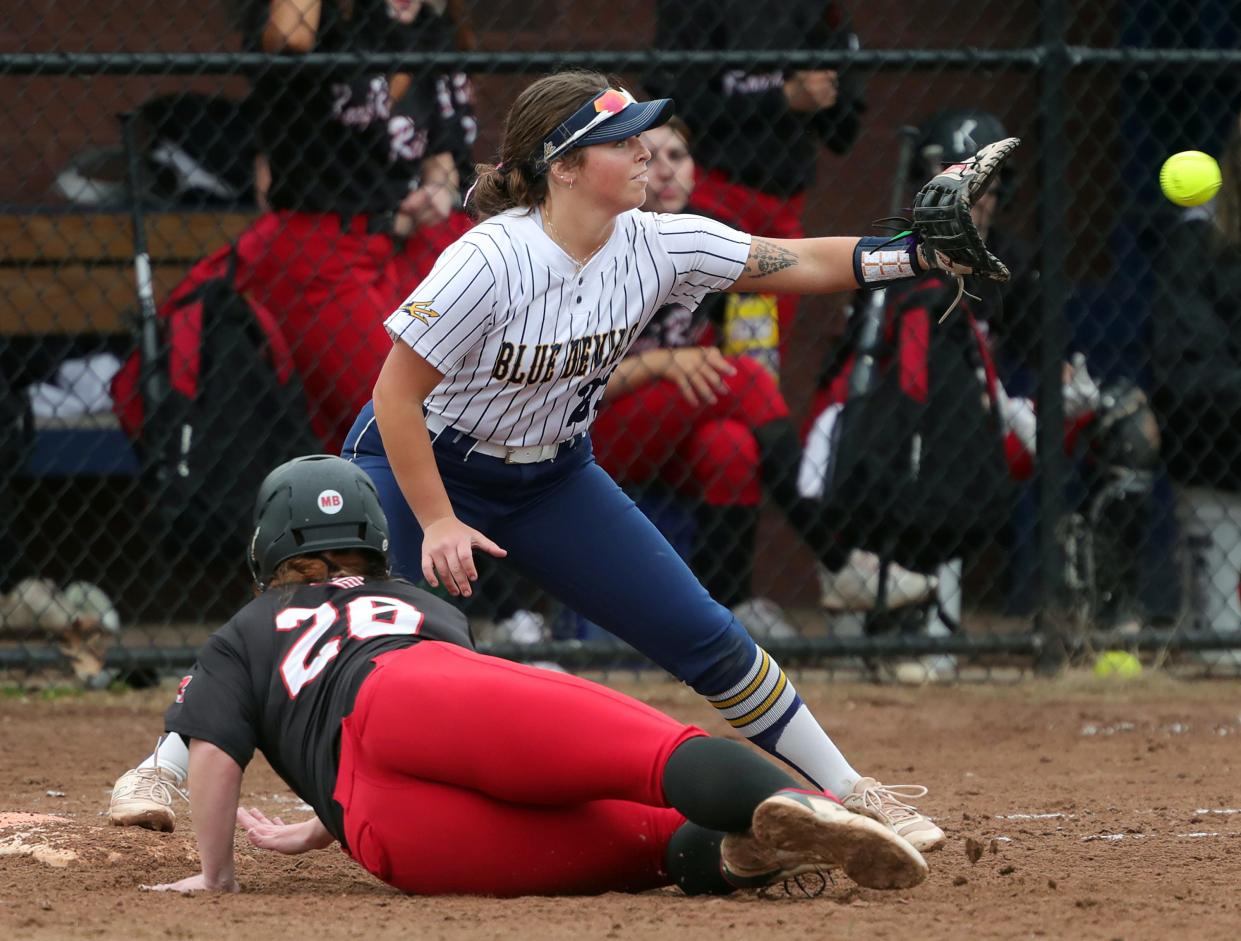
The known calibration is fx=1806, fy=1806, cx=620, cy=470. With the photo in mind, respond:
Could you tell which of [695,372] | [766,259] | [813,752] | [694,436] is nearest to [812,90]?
[695,372]

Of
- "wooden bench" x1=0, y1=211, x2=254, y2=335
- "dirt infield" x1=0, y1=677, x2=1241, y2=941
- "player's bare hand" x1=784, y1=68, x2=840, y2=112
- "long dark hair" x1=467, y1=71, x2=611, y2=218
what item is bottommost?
"dirt infield" x1=0, y1=677, x2=1241, y2=941

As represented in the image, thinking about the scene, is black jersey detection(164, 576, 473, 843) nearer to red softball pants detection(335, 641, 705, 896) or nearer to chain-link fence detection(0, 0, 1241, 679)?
red softball pants detection(335, 641, 705, 896)

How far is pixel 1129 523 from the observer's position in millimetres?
6520

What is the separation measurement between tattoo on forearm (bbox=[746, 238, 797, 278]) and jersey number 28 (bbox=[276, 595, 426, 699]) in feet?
3.50

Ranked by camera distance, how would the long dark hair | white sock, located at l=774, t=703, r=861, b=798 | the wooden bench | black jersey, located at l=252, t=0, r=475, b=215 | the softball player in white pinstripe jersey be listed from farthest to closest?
the wooden bench → black jersey, located at l=252, t=0, r=475, b=215 → white sock, located at l=774, t=703, r=861, b=798 → the long dark hair → the softball player in white pinstripe jersey

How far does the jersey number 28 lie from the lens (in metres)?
3.05

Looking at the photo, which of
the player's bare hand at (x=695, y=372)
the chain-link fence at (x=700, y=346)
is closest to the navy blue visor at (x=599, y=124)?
the player's bare hand at (x=695, y=372)

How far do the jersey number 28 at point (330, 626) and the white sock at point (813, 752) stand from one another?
0.89m

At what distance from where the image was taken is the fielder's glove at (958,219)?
3391 mm

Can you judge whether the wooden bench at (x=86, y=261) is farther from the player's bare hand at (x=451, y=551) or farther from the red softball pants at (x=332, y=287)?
the player's bare hand at (x=451, y=551)

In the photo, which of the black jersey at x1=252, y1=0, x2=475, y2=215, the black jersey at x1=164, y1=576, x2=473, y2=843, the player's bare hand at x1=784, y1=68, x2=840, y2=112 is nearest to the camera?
the black jersey at x1=164, y1=576, x2=473, y2=843

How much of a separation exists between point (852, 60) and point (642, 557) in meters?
2.87

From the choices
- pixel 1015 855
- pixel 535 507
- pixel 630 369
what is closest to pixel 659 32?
pixel 630 369

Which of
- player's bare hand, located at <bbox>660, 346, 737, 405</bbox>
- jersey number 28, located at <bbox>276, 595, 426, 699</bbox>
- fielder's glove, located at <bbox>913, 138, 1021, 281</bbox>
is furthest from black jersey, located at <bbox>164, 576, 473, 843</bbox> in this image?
player's bare hand, located at <bbox>660, 346, 737, 405</bbox>
